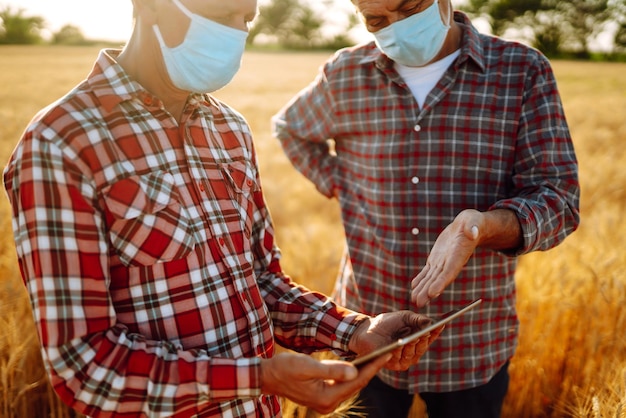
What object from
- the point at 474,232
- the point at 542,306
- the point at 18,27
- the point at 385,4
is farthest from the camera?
the point at 18,27

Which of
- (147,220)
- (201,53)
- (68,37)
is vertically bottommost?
(147,220)

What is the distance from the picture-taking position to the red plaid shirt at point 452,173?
187 cm

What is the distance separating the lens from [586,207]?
17.6 ft

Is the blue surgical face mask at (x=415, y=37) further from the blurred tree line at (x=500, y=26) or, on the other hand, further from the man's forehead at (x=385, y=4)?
the blurred tree line at (x=500, y=26)

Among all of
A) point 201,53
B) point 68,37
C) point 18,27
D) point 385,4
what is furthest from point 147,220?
point 68,37

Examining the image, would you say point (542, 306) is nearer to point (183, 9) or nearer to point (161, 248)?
point (161, 248)

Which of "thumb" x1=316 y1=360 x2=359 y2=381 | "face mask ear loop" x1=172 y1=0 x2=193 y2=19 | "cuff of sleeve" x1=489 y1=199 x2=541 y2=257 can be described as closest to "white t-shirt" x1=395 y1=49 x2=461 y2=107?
"cuff of sleeve" x1=489 y1=199 x2=541 y2=257

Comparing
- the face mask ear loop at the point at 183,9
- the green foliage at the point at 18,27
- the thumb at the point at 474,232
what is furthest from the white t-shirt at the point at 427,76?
the green foliage at the point at 18,27

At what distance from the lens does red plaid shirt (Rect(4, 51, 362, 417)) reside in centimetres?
114

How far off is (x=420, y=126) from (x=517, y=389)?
5.10 feet

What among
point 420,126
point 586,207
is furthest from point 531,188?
point 586,207

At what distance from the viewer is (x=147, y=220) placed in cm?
130

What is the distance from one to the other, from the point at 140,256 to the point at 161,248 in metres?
0.05

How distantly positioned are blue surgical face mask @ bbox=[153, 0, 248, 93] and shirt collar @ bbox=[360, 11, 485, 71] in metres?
0.76
